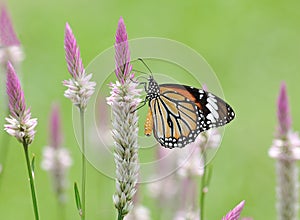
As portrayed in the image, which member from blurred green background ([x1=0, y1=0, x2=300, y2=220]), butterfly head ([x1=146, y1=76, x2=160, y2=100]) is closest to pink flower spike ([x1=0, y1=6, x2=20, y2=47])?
butterfly head ([x1=146, y1=76, x2=160, y2=100])

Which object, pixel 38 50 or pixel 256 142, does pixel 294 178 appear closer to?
pixel 256 142

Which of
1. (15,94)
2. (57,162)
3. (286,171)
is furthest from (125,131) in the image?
(57,162)

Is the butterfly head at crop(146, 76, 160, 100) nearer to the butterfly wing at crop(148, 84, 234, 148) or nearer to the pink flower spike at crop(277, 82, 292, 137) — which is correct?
the butterfly wing at crop(148, 84, 234, 148)

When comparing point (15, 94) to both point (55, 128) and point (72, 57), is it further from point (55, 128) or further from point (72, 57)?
point (55, 128)

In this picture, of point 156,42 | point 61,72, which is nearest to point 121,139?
point 156,42

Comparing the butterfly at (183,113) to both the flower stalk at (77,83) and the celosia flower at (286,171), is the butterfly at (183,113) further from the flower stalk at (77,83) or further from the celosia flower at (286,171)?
the flower stalk at (77,83)

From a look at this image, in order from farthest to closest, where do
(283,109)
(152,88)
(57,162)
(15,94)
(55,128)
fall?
(57,162) < (55,128) < (283,109) < (152,88) < (15,94)

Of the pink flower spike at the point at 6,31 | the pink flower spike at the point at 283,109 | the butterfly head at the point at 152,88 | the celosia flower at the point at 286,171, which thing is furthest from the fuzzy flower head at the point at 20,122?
the celosia flower at the point at 286,171
